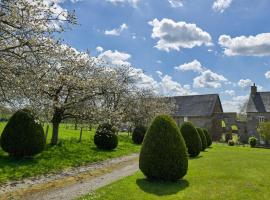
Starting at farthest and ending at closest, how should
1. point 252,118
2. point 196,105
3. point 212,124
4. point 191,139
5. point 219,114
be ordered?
1. point 196,105
2. point 219,114
3. point 212,124
4. point 252,118
5. point 191,139

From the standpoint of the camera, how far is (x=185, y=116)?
201ft

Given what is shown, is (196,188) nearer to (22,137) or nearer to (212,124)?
(22,137)

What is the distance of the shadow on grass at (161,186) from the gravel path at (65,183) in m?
1.72

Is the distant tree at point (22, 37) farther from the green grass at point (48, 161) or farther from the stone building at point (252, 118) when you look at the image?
the stone building at point (252, 118)

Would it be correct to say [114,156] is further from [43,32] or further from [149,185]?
[43,32]

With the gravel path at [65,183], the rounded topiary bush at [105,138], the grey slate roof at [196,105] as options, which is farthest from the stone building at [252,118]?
the gravel path at [65,183]

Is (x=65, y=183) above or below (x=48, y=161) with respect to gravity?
below

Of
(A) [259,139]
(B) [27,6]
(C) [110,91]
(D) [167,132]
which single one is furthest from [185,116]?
(B) [27,6]

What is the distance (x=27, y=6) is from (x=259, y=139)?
171ft

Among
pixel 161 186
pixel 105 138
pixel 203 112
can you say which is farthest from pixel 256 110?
pixel 161 186

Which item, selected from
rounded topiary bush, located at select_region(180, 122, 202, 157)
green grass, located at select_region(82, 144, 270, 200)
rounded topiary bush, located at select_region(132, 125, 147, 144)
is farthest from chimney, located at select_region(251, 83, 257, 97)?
green grass, located at select_region(82, 144, 270, 200)

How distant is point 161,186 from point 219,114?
162 ft

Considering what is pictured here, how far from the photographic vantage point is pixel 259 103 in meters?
56.5

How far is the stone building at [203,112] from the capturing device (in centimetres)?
5806
